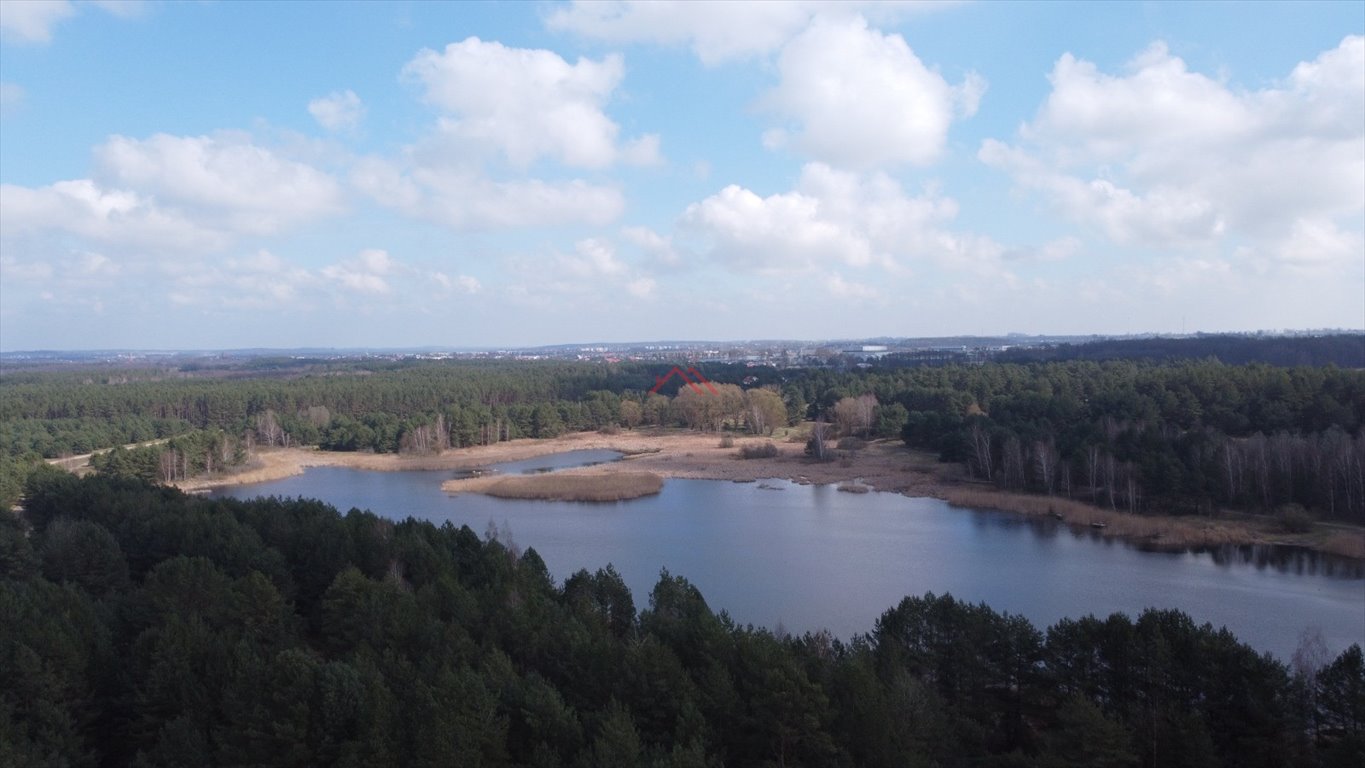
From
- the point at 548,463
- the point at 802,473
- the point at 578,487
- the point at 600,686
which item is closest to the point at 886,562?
the point at 600,686

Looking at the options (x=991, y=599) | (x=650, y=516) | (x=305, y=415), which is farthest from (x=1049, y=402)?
(x=305, y=415)

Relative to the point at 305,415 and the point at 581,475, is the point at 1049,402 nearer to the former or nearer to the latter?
the point at 581,475

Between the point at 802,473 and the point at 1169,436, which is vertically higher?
the point at 1169,436

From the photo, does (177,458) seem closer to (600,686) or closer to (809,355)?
(600,686)

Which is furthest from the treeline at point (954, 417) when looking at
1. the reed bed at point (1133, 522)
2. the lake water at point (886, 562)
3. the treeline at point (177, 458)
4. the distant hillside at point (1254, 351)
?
the distant hillside at point (1254, 351)

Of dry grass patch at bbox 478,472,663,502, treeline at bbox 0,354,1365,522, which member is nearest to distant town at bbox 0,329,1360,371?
treeline at bbox 0,354,1365,522

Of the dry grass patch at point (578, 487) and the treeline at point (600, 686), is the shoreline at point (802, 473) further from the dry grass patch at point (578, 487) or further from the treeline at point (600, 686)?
the treeline at point (600, 686)
